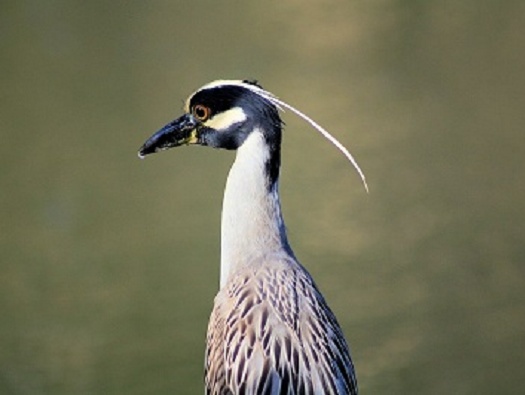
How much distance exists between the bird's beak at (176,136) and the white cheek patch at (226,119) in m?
→ 0.04

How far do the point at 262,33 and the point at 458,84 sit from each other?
1128 millimetres

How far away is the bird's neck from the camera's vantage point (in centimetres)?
278

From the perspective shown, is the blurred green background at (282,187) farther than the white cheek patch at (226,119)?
Yes

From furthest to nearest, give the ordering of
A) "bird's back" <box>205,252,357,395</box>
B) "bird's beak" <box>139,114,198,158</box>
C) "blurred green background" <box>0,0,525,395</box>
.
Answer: "blurred green background" <box>0,0,525,395</box>, "bird's beak" <box>139,114,198,158</box>, "bird's back" <box>205,252,357,395</box>

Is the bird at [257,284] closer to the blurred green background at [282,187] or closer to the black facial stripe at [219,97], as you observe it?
the black facial stripe at [219,97]

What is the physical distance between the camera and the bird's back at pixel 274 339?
8.23 feet

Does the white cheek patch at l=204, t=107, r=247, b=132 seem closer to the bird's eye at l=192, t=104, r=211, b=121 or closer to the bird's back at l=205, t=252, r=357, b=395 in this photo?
the bird's eye at l=192, t=104, r=211, b=121

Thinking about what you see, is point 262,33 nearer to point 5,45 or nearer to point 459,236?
point 5,45

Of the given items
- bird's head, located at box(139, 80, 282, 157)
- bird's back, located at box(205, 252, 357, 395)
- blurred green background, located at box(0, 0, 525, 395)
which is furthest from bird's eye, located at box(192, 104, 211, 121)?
blurred green background, located at box(0, 0, 525, 395)

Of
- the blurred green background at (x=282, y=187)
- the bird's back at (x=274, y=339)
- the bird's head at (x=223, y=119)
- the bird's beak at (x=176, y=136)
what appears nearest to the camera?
the bird's back at (x=274, y=339)

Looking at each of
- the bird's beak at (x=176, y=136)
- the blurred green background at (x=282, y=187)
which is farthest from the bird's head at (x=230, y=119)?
the blurred green background at (x=282, y=187)

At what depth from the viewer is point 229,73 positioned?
Answer: 666cm

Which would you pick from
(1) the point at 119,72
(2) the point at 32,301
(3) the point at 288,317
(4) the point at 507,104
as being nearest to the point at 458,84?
(4) the point at 507,104

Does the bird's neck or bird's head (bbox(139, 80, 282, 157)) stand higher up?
bird's head (bbox(139, 80, 282, 157))
